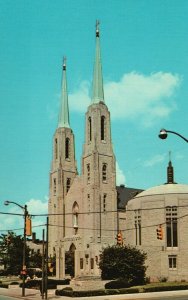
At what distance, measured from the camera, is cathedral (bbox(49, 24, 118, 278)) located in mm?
82562

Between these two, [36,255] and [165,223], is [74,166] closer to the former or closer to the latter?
[36,255]

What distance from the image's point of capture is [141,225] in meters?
68.6

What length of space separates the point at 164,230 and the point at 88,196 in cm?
2335

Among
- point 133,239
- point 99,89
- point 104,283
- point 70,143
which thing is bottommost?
point 104,283

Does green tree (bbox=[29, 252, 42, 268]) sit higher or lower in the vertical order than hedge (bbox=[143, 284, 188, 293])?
higher

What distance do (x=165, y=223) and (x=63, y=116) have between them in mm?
48067

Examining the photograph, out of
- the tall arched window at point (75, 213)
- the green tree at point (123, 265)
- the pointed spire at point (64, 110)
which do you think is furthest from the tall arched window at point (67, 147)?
the green tree at point (123, 265)

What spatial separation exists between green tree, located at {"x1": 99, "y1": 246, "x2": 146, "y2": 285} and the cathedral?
16.3m

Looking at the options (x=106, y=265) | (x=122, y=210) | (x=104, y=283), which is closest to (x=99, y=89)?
(x=122, y=210)

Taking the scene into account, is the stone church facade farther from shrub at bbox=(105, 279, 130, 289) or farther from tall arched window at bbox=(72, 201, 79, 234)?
shrub at bbox=(105, 279, 130, 289)

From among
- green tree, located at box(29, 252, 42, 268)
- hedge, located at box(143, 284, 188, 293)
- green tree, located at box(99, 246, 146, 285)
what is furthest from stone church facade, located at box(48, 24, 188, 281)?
hedge, located at box(143, 284, 188, 293)

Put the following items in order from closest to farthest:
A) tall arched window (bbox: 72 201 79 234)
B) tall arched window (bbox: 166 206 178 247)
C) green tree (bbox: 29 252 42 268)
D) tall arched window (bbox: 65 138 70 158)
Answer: tall arched window (bbox: 166 206 178 247) → green tree (bbox: 29 252 42 268) → tall arched window (bbox: 72 201 79 234) → tall arched window (bbox: 65 138 70 158)

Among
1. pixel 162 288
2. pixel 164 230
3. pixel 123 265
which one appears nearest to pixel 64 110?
pixel 164 230

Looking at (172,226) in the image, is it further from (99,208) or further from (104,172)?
(104,172)
